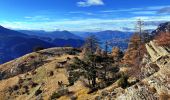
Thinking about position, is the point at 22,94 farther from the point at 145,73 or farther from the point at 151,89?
the point at 151,89

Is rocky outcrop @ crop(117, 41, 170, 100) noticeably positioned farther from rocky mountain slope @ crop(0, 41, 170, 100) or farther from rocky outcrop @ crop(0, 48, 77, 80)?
rocky outcrop @ crop(0, 48, 77, 80)

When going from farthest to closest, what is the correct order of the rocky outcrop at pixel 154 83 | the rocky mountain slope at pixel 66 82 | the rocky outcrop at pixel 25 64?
1. the rocky outcrop at pixel 25 64
2. the rocky mountain slope at pixel 66 82
3. the rocky outcrop at pixel 154 83

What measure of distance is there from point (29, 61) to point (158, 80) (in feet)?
469

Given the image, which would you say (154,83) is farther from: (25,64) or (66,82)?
(25,64)

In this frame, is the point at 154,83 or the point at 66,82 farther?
the point at 66,82

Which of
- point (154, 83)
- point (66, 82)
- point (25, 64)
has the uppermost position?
point (154, 83)

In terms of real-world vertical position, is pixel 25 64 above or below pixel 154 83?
below

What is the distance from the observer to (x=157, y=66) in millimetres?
59031

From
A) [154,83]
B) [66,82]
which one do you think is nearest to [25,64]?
[66,82]

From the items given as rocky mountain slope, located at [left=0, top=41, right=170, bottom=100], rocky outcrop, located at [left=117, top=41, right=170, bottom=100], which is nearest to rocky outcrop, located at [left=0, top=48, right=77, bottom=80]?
rocky mountain slope, located at [left=0, top=41, right=170, bottom=100]

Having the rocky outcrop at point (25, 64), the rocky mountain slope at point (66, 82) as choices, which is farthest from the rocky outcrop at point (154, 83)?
the rocky outcrop at point (25, 64)

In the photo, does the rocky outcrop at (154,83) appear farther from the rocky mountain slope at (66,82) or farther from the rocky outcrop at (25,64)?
the rocky outcrop at (25,64)

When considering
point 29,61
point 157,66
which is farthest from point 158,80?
point 29,61

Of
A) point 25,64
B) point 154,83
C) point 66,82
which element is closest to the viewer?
point 154,83
